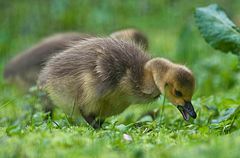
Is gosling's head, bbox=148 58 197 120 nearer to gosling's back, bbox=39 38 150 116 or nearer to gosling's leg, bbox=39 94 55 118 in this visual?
gosling's back, bbox=39 38 150 116

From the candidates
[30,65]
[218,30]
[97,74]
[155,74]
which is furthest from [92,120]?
[30,65]

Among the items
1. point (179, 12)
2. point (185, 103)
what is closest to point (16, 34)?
point (179, 12)

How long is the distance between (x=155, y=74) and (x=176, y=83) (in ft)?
0.63

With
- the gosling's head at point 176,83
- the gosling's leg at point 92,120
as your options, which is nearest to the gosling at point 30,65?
the gosling's leg at point 92,120

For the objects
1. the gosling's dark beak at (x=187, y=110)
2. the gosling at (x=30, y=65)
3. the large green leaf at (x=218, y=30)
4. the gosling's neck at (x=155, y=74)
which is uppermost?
the large green leaf at (x=218, y=30)

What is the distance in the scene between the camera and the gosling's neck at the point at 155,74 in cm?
448

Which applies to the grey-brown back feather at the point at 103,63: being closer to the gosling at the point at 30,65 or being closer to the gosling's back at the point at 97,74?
the gosling's back at the point at 97,74

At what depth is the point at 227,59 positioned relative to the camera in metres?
7.14

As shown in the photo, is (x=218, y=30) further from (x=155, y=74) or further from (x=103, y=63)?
(x=103, y=63)

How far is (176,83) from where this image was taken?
14.3 feet

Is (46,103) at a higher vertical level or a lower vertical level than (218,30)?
lower

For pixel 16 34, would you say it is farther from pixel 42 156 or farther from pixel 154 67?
pixel 42 156

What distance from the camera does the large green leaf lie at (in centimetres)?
469

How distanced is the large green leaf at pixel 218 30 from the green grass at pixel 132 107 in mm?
411
